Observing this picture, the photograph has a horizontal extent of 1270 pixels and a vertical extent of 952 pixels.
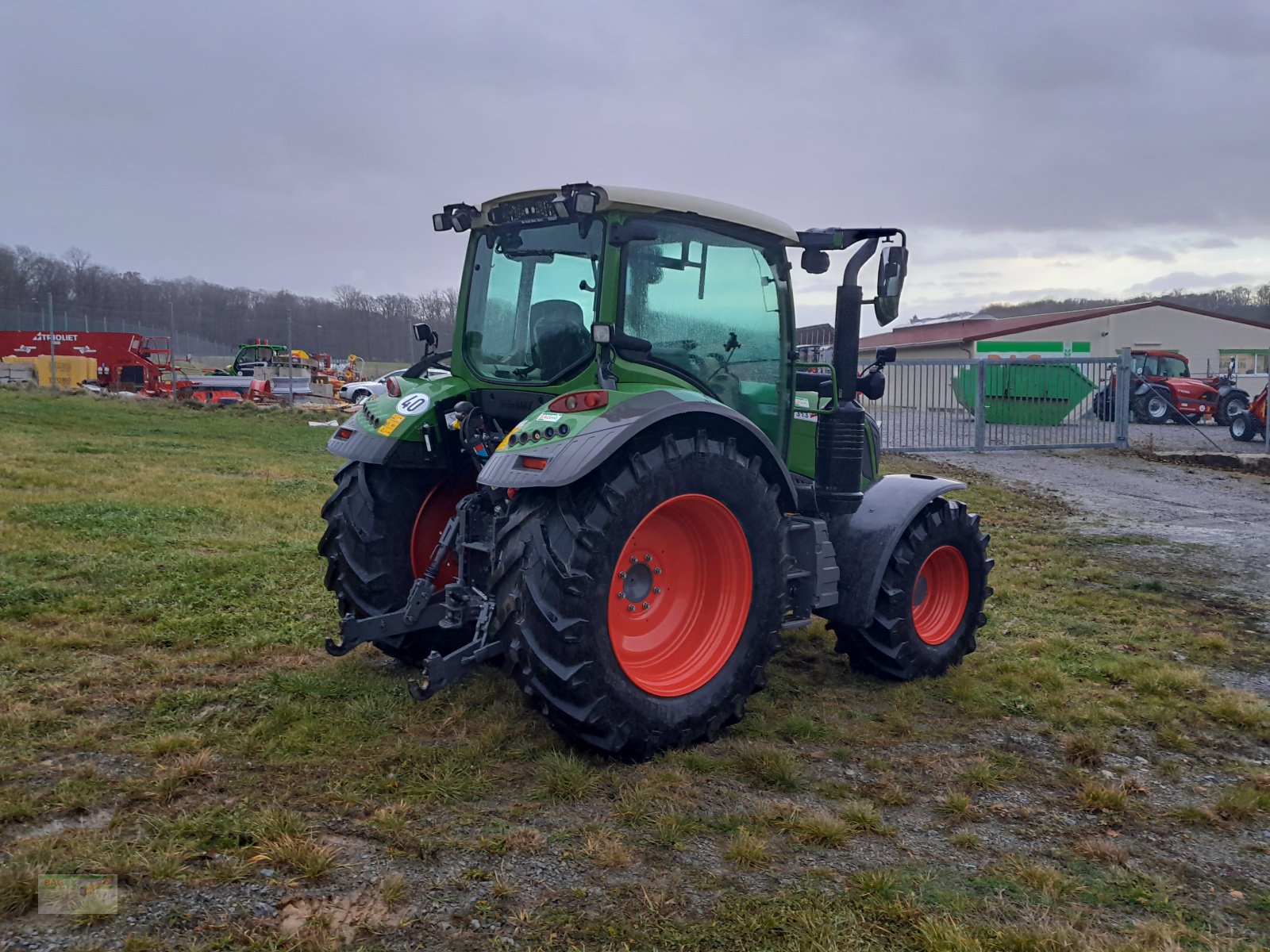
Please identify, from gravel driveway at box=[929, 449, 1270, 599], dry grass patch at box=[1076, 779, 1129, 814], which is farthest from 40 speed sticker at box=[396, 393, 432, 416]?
gravel driveway at box=[929, 449, 1270, 599]

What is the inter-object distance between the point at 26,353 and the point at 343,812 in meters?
39.4

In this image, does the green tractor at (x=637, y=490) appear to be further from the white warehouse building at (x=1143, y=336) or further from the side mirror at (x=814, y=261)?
the white warehouse building at (x=1143, y=336)

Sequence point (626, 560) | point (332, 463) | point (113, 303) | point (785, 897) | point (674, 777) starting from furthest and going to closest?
point (113, 303) → point (332, 463) → point (626, 560) → point (674, 777) → point (785, 897)

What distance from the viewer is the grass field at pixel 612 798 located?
2766 millimetres

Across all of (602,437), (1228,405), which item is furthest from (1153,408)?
(602,437)

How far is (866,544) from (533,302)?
2.09 metres

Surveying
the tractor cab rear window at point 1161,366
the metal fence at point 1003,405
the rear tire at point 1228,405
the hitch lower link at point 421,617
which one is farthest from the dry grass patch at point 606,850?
the tractor cab rear window at point 1161,366

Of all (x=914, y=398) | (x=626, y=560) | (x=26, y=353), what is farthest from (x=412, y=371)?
(x=26, y=353)

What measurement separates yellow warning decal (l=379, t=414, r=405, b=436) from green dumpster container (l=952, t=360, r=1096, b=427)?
612 inches

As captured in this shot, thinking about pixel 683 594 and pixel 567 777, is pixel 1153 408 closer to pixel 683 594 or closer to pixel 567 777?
pixel 683 594

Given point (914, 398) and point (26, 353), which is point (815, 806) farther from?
point (26, 353)

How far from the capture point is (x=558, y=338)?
4426 millimetres

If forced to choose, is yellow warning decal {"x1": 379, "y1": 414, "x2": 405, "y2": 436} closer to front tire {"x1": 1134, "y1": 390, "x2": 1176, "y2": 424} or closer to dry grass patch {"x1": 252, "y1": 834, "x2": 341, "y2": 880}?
dry grass patch {"x1": 252, "y1": 834, "x2": 341, "y2": 880}

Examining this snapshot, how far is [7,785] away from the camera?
137 inches
